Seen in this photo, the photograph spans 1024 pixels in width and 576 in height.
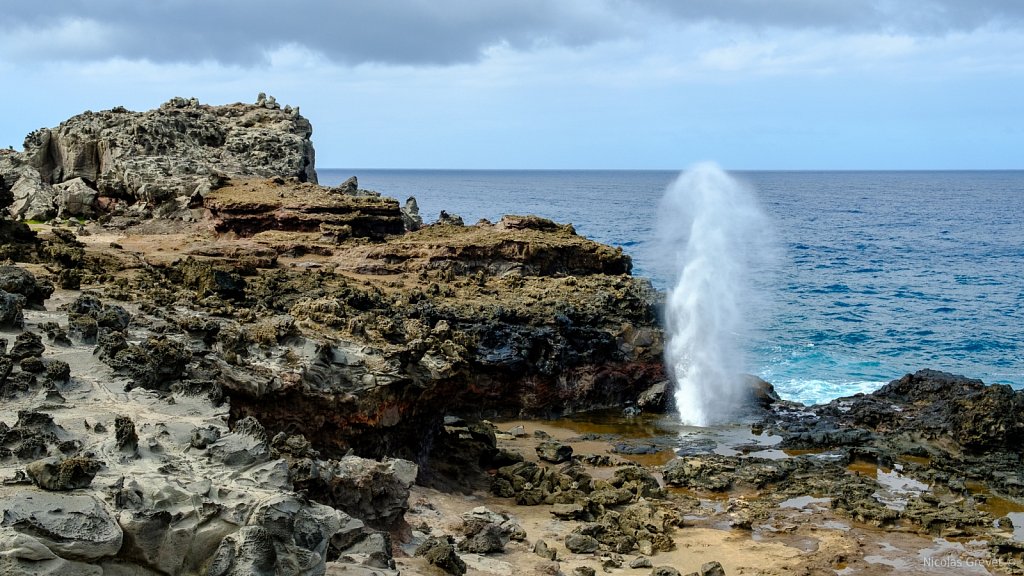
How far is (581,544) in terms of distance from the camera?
51.5 ft

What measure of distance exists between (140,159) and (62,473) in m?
26.1

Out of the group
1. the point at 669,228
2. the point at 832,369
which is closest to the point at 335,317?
the point at 832,369

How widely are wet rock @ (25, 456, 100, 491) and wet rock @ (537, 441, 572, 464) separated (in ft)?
43.3

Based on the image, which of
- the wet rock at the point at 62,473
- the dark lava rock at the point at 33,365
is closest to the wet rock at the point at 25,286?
the dark lava rock at the point at 33,365

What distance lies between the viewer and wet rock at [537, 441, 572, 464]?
69.3 ft

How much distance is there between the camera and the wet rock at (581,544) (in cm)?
1562

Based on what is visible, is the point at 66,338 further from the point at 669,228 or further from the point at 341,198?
the point at 669,228

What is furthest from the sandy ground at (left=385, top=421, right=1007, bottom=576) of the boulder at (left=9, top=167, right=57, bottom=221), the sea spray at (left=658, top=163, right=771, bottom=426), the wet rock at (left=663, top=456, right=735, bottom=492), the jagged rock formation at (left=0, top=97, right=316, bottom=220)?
the boulder at (left=9, top=167, right=57, bottom=221)

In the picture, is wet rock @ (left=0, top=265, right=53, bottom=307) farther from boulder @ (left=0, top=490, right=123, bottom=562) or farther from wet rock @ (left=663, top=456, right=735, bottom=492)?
wet rock @ (left=663, top=456, right=735, bottom=492)

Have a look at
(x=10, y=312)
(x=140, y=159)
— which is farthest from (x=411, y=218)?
(x=10, y=312)

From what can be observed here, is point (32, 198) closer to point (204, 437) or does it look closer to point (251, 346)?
point (251, 346)

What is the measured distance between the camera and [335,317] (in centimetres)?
1853

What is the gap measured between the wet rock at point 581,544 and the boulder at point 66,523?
Answer: 28.6 ft

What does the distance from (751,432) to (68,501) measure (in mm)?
19852
